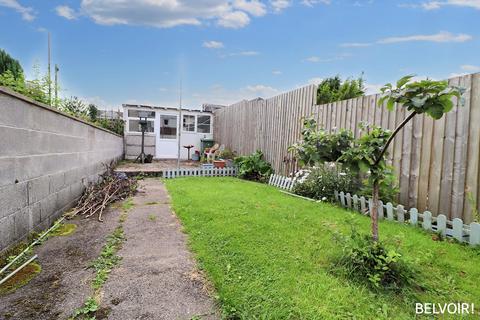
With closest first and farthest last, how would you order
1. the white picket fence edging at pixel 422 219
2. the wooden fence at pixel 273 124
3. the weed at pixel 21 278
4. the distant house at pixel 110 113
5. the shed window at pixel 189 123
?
the weed at pixel 21 278 < the white picket fence edging at pixel 422 219 < the wooden fence at pixel 273 124 < the shed window at pixel 189 123 < the distant house at pixel 110 113

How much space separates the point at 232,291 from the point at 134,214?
264 cm

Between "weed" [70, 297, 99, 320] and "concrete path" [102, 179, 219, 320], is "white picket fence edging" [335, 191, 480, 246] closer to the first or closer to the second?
"concrete path" [102, 179, 219, 320]

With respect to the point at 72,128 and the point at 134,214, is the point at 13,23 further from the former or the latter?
the point at 134,214

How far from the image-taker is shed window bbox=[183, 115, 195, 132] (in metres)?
13.7

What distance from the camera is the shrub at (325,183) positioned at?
4789 millimetres

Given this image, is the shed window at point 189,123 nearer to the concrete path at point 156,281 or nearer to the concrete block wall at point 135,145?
the concrete block wall at point 135,145

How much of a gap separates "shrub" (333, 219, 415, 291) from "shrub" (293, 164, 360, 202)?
256 cm

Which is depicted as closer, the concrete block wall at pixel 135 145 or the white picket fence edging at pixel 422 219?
the white picket fence edging at pixel 422 219

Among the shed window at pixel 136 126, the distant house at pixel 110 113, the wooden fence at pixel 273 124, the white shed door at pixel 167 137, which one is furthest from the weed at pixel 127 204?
the distant house at pixel 110 113

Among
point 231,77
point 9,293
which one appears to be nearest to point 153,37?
point 231,77

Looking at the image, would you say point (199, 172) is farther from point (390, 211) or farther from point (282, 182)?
point (390, 211)

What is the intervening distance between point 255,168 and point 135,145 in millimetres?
7360

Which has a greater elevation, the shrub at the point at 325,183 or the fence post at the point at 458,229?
the shrub at the point at 325,183

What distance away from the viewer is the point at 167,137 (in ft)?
43.7
